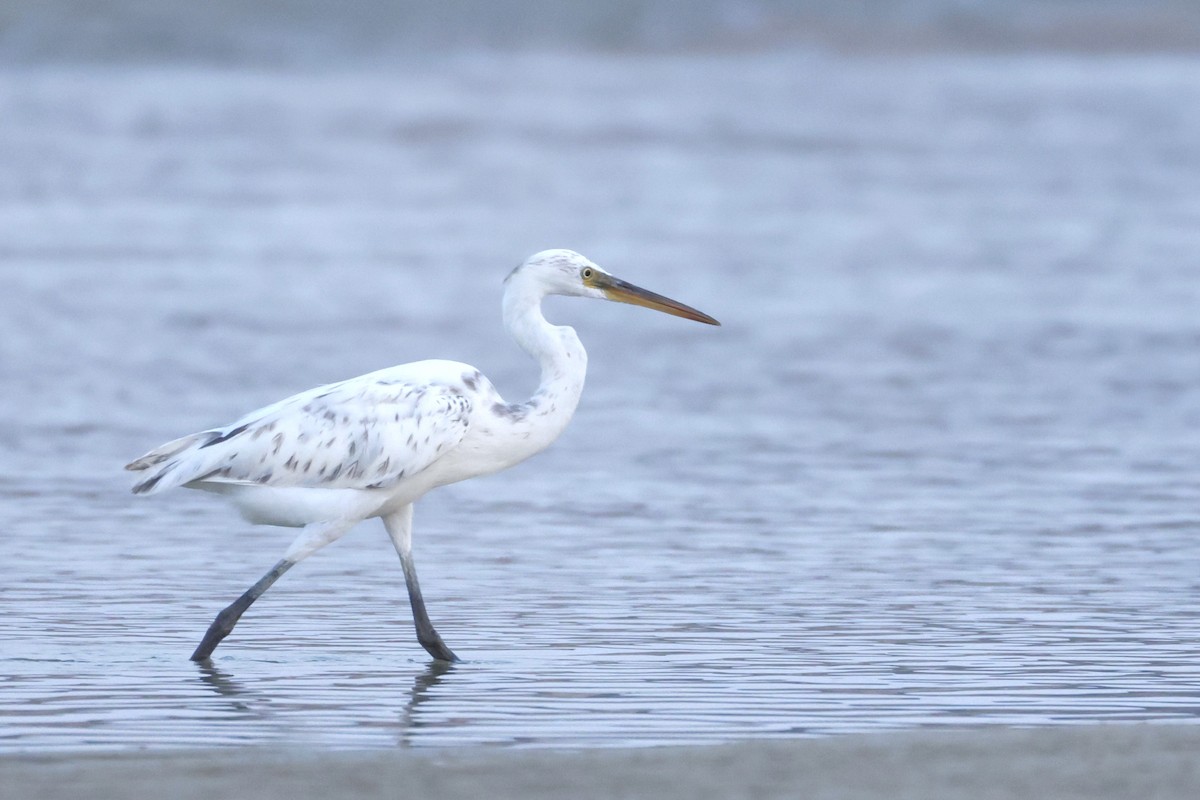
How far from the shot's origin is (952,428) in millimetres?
13648

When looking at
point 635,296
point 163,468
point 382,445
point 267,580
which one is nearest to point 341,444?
point 382,445

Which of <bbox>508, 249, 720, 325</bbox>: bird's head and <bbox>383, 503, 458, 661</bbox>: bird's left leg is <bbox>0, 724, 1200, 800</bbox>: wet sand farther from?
<bbox>508, 249, 720, 325</bbox>: bird's head

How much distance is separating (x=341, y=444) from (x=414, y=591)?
23.9 inches

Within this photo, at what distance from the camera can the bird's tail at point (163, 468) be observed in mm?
8328

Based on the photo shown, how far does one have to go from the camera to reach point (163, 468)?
8445 mm

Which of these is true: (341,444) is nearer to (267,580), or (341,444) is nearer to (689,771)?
(267,580)

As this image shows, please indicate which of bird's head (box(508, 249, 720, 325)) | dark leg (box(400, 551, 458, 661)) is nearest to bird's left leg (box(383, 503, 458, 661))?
dark leg (box(400, 551, 458, 661))

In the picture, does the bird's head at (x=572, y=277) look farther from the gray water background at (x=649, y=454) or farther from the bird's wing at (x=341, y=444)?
the gray water background at (x=649, y=454)

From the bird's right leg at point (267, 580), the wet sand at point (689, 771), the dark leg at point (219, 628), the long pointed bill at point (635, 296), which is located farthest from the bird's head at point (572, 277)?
the wet sand at point (689, 771)

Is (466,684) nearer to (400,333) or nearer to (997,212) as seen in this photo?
(400,333)

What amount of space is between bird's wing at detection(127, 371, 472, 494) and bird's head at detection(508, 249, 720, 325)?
621 mm

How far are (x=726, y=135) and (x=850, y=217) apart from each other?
14.7 metres

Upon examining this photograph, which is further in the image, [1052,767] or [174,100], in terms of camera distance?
[174,100]

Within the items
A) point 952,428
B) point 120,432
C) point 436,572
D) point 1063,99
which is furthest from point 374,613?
point 1063,99
